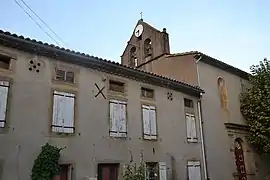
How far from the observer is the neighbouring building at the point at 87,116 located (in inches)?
348

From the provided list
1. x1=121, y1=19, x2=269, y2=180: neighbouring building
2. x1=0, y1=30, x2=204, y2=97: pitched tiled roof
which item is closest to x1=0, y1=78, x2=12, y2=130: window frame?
x1=0, y1=30, x2=204, y2=97: pitched tiled roof

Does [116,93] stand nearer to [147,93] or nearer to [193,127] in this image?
[147,93]

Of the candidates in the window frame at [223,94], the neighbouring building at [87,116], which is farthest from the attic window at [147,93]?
the window frame at [223,94]

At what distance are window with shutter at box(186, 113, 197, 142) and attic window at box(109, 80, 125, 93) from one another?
13.4 feet

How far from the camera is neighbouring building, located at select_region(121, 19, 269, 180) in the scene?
1514 centimetres

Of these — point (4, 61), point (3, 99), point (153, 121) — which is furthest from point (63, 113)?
point (153, 121)

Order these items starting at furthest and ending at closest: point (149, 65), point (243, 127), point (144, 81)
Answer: point (149, 65), point (243, 127), point (144, 81)

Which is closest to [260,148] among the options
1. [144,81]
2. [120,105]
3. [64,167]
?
[144,81]

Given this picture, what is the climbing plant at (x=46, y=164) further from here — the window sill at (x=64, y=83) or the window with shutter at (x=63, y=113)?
the window sill at (x=64, y=83)

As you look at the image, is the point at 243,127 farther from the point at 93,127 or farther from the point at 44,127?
the point at 44,127

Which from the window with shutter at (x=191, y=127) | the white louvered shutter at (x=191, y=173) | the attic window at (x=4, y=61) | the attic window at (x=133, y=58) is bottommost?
the white louvered shutter at (x=191, y=173)

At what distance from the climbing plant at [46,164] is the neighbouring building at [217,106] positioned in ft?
26.1

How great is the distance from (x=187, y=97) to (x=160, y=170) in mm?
4226

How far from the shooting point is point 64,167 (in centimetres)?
958
